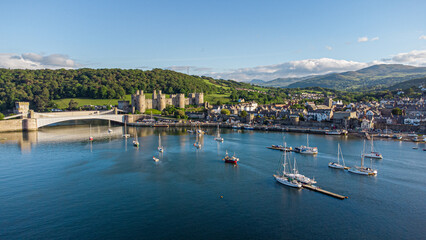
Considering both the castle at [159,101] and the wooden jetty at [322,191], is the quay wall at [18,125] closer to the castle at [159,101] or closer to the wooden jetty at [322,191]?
the castle at [159,101]

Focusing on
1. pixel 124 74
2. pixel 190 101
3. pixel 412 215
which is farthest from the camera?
pixel 124 74

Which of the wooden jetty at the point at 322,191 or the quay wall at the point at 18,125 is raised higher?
the quay wall at the point at 18,125

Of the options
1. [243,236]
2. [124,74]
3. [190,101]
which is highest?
[124,74]

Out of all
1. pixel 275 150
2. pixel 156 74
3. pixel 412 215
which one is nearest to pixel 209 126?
pixel 275 150

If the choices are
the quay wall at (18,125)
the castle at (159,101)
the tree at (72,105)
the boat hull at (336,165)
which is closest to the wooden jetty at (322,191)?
the boat hull at (336,165)

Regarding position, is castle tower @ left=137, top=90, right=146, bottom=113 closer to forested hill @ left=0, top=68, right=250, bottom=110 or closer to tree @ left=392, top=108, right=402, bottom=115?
forested hill @ left=0, top=68, right=250, bottom=110

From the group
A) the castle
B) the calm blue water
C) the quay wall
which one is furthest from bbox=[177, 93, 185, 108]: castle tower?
the calm blue water

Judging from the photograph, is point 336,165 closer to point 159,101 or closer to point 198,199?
point 198,199

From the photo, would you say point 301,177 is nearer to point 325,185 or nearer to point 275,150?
point 325,185
